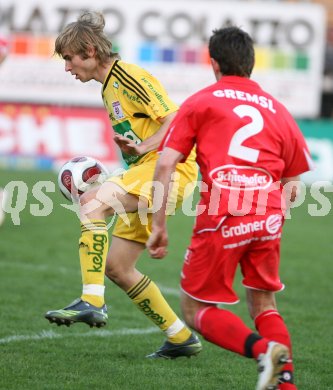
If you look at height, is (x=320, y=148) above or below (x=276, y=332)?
below

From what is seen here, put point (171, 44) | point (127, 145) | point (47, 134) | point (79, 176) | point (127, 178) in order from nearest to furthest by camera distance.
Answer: point (127, 145) < point (127, 178) < point (79, 176) < point (47, 134) < point (171, 44)

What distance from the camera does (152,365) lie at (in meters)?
5.91

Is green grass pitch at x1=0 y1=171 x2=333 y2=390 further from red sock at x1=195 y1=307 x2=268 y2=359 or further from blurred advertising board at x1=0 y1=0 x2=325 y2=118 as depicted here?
blurred advertising board at x1=0 y1=0 x2=325 y2=118

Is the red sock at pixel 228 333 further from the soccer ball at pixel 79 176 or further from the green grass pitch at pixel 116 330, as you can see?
the soccer ball at pixel 79 176

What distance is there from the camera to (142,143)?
5.81m

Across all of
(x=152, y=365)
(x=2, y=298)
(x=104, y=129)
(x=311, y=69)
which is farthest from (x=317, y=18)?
(x=152, y=365)

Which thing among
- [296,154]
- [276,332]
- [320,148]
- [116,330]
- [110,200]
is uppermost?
[296,154]

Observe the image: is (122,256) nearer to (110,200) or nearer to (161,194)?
(110,200)

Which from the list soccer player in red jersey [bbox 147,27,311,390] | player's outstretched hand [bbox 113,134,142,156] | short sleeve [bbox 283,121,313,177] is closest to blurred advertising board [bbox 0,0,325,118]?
player's outstretched hand [bbox 113,134,142,156]

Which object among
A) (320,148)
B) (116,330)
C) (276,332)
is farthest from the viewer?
(320,148)

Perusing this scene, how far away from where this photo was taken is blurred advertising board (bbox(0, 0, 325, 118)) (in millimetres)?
23438

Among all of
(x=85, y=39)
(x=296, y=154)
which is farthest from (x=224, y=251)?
(x=85, y=39)

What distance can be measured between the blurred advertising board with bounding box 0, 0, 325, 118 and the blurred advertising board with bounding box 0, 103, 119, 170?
5.98 ft

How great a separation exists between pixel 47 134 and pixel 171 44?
4.42 meters
